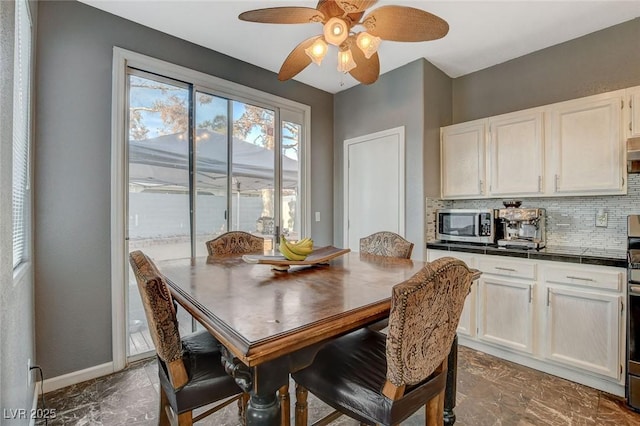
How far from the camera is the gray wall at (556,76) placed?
2.49m

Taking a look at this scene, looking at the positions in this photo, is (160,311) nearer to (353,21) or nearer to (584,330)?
(353,21)

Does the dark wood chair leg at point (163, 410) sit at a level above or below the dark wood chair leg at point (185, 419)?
below

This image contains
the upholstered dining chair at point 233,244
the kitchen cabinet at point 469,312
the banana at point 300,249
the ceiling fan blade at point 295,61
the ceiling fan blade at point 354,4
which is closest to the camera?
the ceiling fan blade at point 354,4

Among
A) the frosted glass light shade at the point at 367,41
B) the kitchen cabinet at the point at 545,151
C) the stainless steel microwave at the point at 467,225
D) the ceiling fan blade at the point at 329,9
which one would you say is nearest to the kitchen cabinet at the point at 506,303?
the stainless steel microwave at the point at 467,225

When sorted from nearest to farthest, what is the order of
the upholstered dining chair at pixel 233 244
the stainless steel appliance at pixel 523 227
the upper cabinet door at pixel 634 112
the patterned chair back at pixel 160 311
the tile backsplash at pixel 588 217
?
the patterned chair back at pixel 160 311
the upper cabinet door at pixel 634 112
the upholstered dining chair at pixel 233 244
the tile backsplash at pixel 588 217
the stainless steel appliance at pixel 523 227

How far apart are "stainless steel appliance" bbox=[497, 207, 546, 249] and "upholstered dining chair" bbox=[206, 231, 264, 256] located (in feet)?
7.14

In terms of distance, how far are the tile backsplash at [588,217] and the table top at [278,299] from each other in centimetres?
183

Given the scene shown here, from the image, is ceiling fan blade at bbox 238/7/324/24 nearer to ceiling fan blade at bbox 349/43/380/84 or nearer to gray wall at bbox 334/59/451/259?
ceiling fan blade at bbox 349/43/380/84

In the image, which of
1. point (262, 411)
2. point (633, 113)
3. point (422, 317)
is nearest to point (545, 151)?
point (633, 113)

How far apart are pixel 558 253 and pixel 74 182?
12.0 feet

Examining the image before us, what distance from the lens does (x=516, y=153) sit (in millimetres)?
2777

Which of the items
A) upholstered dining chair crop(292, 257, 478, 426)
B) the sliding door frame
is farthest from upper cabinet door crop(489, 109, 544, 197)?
→ the sliding door frame

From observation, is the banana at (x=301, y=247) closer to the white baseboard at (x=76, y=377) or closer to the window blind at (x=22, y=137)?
the window blind at (x=22, y=137)

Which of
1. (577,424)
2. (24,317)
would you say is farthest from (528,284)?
(24,317)
